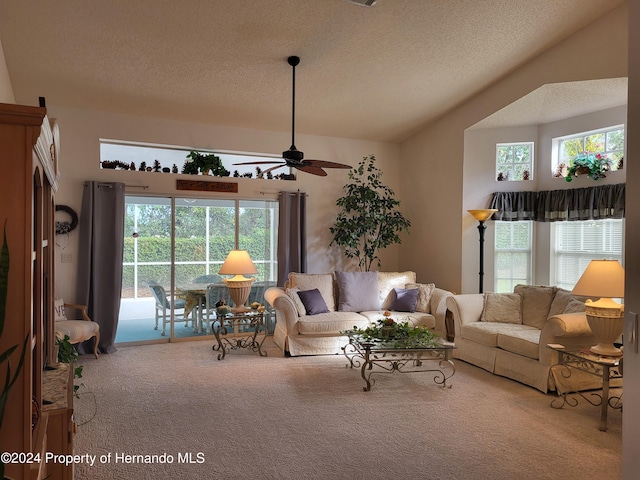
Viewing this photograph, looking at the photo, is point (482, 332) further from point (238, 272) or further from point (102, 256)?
point (102, 256)

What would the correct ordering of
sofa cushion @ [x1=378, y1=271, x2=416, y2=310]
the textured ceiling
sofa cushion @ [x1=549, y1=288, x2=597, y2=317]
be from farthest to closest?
sofa cushion @ [x1=378, y1=271, x2=416, y2=310] < sofa cushion @ [x1=549, y1=288, x2=597, y2=317] < the textured ceiling

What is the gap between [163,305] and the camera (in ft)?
18.7

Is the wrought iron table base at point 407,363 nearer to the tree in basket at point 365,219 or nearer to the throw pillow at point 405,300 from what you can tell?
the throw pillow at point 405,300

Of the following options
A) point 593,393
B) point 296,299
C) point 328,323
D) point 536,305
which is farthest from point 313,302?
point 593,393

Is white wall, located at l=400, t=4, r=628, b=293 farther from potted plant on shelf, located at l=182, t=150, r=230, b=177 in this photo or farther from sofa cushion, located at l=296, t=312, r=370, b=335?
potted plant on shelf, located at l=182, t=150, r=230, b=177

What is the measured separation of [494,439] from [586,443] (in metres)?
0.62

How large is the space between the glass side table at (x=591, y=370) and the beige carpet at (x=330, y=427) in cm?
10

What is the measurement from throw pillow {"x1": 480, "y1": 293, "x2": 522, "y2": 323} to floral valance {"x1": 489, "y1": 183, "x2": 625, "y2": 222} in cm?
132

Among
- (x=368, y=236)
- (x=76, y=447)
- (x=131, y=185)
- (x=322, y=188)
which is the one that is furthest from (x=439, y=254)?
(x=76, y=447)

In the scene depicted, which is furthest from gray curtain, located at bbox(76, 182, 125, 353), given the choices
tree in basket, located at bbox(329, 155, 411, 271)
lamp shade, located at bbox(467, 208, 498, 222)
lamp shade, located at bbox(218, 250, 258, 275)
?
lamp shade, located at bbox(467, 208, 498, 222)

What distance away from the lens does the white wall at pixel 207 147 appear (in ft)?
16.9

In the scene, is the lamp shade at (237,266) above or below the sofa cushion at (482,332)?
above

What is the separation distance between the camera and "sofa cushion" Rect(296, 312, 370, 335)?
196 inches

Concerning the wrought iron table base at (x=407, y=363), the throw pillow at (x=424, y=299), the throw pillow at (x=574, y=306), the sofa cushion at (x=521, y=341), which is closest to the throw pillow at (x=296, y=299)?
the wrought iron table base at (x=407, y=363)
